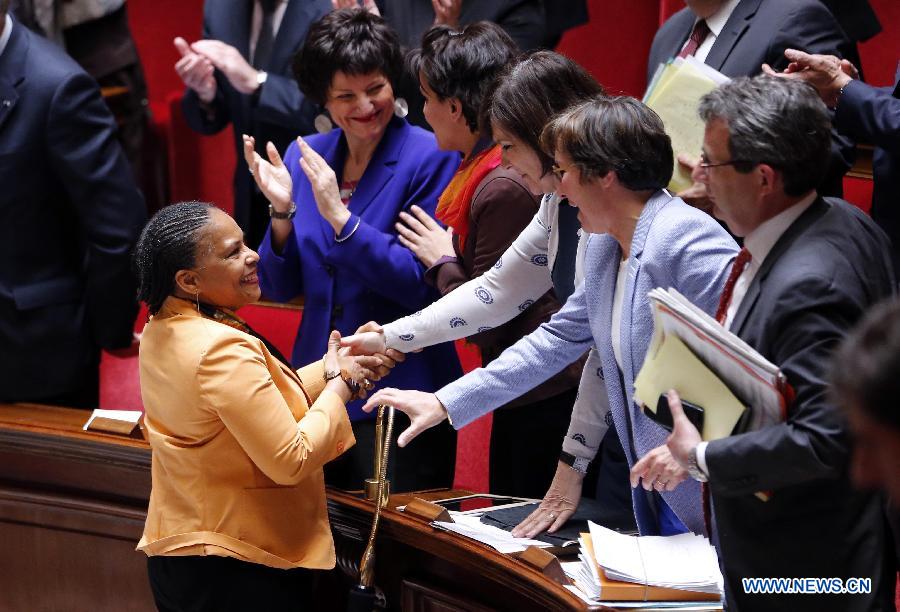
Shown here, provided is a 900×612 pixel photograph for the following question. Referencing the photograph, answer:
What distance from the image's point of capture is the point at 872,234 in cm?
194

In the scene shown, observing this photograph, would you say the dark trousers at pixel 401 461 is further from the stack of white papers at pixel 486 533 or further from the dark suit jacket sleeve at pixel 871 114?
the dark suit jacket sleeve at pixel 871 114

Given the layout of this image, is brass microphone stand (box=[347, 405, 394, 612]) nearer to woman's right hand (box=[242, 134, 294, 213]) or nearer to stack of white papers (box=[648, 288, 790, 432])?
woman's right hand (box=[242, 134, 294, 213])

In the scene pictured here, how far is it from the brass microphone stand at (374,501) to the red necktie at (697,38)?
1.18 metres

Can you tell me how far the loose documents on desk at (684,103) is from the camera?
2.56m

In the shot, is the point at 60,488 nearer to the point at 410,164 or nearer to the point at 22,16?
the point at 410,164

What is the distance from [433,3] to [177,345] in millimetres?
1778

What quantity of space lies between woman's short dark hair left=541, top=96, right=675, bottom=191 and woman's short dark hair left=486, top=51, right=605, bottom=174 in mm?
289

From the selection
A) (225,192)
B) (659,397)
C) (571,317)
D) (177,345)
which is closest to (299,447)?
(177,345)

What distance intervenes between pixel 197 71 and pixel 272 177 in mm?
986

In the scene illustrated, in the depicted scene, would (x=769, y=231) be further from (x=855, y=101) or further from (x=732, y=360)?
(x=855, y=101)

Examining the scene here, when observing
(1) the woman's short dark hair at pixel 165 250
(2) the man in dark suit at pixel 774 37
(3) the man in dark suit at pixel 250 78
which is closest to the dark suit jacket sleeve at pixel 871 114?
(2) the man in dark suit at pixel 774 37

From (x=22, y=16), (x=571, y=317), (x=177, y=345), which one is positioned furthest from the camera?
(x=22, y=16)

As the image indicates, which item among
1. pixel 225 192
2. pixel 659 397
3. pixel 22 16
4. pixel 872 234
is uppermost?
pixel 872 234

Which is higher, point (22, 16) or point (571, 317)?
point (571, 317)
